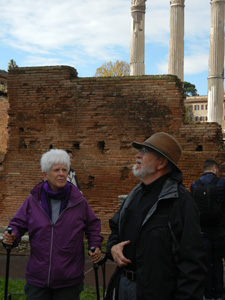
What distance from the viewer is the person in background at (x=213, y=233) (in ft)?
16.6

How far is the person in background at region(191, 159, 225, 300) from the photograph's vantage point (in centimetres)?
505

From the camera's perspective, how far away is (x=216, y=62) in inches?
1164

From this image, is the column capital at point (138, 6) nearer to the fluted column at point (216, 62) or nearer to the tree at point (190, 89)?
the fluted column at point (216, 62)

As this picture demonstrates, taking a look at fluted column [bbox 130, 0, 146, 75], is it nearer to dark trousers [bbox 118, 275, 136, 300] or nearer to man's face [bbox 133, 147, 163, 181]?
man's face [bbox 133, 147, 163, 181]

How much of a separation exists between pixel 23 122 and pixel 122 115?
2296 millimetres

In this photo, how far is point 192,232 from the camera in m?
2.47

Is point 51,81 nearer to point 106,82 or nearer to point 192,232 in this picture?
point 106,82

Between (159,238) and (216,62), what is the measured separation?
94.8 ft

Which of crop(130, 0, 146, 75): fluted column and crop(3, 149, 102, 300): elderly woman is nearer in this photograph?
crop(3, 149, 102, 300): elderly woman

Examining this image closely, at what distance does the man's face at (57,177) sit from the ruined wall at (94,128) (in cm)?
518

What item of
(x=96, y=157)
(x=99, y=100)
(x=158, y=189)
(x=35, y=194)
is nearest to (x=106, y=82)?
(x=99, y=100)

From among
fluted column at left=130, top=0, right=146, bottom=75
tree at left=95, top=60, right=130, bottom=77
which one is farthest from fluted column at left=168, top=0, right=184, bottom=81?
tree at left=95, top=60, right=130, bottom=77

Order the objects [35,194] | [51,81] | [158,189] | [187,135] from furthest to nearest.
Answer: [51,81], [187,135], [35,194], [158,189]

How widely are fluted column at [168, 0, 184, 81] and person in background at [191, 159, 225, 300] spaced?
2507cm
